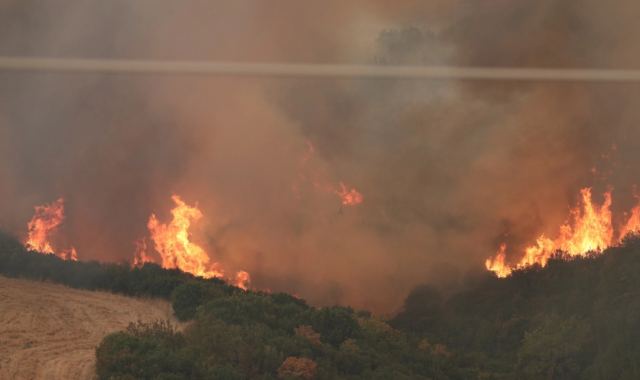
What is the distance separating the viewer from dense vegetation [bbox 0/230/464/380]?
97.0 feet

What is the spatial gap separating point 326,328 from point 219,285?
424 inches

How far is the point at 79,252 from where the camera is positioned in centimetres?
6375

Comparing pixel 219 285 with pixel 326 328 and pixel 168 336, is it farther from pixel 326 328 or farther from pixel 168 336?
pixel 168 336

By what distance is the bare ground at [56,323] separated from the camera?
97.9 ft

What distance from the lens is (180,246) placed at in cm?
6312

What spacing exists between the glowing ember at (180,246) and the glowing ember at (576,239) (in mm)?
22787

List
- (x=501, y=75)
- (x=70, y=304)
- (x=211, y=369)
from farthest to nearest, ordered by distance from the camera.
Result: (x=70, y=304) → (x=211, y=369) → (x=501, y=75)

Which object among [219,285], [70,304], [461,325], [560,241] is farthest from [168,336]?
[560,241]

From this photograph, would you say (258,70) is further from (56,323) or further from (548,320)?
(548,320)

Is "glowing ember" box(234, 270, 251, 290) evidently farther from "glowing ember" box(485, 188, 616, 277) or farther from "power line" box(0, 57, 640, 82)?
"power line" box(0, 57, 640, 82)

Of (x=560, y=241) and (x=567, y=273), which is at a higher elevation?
(x=560, y=241)

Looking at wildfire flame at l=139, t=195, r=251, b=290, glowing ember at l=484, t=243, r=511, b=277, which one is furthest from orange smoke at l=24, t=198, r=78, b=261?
glowing ember at l=484, t=243, r=511, b=277

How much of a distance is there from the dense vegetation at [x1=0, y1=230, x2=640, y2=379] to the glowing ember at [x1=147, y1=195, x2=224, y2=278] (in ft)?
32.5

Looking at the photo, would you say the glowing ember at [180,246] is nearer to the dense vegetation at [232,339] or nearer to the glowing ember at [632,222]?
the dense vegetation at [232,339]
